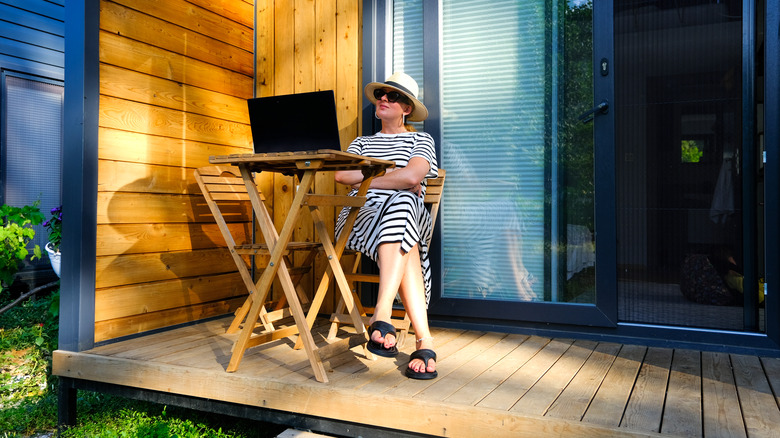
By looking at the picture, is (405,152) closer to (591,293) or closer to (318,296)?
(318,296)

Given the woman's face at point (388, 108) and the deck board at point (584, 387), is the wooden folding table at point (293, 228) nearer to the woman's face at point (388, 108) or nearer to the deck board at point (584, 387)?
the woman's face at point (388, 108)

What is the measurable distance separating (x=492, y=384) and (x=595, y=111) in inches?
59.4

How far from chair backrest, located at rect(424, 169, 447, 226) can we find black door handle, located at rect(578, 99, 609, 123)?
74 centimetres

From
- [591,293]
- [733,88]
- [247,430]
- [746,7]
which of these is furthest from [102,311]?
[746,7]

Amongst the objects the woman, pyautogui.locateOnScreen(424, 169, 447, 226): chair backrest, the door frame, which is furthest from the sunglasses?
pyautogui.locateOnScreen(424, 169, 447, 226): chair backrest

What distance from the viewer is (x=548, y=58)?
3.00 meters

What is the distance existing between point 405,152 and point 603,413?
1502mm

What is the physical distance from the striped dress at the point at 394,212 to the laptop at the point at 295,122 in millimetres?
406

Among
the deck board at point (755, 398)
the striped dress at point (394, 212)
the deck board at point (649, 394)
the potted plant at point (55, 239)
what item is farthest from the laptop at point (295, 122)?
the potted plant at point (55, 239)

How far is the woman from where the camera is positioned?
2.25m

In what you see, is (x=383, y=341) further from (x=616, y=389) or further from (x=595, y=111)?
(x=595, y=111)

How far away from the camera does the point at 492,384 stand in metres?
2.10

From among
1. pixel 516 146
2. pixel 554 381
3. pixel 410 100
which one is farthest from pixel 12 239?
pixel 554 381

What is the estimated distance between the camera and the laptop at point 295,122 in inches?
87.0
